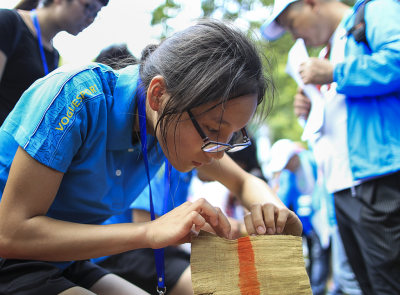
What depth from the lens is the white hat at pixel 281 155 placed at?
4.77m

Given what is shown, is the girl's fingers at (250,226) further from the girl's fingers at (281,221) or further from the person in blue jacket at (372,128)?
the person in blue jacket at (372,128)

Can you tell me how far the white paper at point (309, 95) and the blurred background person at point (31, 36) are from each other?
1.17 m

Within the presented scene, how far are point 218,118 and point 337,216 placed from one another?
51.6 inches

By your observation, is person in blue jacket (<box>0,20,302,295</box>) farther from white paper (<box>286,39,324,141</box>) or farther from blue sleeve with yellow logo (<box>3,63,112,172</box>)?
white paper (<box>286,39,324,141</box>)

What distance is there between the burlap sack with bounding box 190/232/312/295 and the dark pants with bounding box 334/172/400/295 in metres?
0.84

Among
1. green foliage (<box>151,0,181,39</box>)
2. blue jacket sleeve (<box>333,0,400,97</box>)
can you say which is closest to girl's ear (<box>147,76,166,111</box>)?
blue jacket sleeve (<box>333,0,400,97</box>)

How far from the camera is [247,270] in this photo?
1.32 metres

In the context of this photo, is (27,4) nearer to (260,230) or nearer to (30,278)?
(30,278)

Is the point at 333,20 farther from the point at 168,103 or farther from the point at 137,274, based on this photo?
the point at 137,274

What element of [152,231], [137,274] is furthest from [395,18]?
[137,274]

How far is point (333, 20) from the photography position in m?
2.50

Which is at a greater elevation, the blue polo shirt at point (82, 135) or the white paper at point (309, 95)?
the blue polo shirt at point (82, 135)

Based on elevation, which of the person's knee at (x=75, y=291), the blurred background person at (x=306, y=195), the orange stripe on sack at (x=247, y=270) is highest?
the orange stripe on sack at (x=247, y=270)

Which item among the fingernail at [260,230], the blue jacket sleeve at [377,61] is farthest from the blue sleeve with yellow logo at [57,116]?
the blue jacket sleeve at [377,61]
